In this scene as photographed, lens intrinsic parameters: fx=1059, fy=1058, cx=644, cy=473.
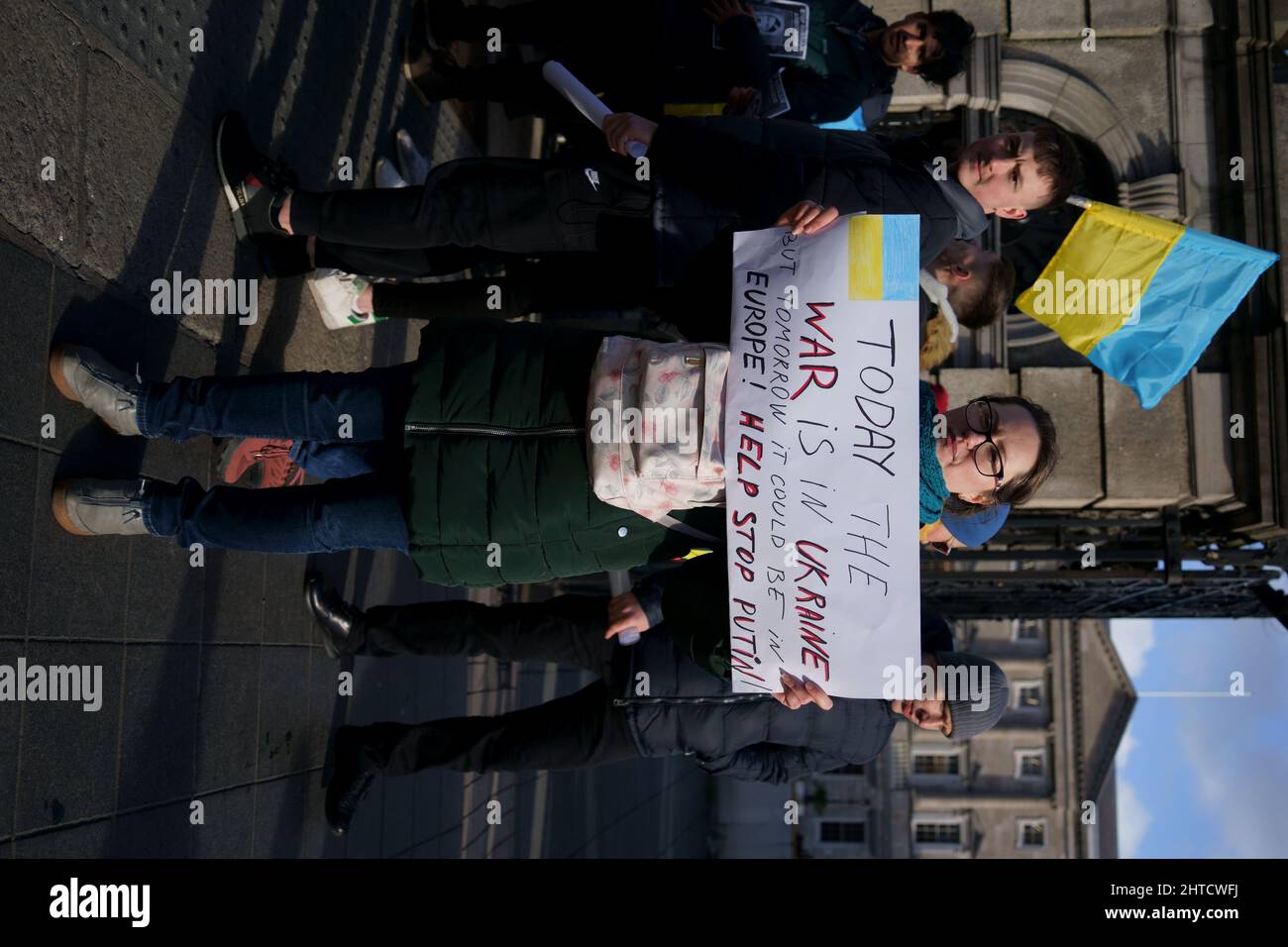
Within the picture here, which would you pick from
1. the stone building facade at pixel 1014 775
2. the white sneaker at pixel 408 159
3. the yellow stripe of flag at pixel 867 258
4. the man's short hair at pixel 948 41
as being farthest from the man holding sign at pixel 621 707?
the stone building facade at pixel 1014 775

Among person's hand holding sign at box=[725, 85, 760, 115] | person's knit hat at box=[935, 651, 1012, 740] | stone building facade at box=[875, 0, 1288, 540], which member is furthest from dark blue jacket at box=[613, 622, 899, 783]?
stone building facade at box=[875, 0, 1288, 540]

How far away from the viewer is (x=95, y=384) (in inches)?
145

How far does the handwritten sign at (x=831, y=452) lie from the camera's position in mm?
3238

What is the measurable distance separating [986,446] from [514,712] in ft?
8.96

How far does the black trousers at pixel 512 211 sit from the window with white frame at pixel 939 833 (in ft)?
111

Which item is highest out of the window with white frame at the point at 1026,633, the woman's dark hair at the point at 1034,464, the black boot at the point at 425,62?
the black boot at the point at 425,62

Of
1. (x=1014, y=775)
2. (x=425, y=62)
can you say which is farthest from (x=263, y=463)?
(x=1014, y=775)

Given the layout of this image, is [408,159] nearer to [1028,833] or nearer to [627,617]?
[627,617]

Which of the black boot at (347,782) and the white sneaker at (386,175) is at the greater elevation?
the white sneaker at (386,175)

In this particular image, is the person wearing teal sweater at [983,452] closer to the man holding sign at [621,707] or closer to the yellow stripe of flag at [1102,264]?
the man holding sign at [621,707]

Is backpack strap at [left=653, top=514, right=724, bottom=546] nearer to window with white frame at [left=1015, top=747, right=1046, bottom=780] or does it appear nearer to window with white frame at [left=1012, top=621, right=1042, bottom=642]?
window with white frame at [left=1012, top=621, right=1042, bottom=642]

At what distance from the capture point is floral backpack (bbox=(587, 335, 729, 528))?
10.4 feet
